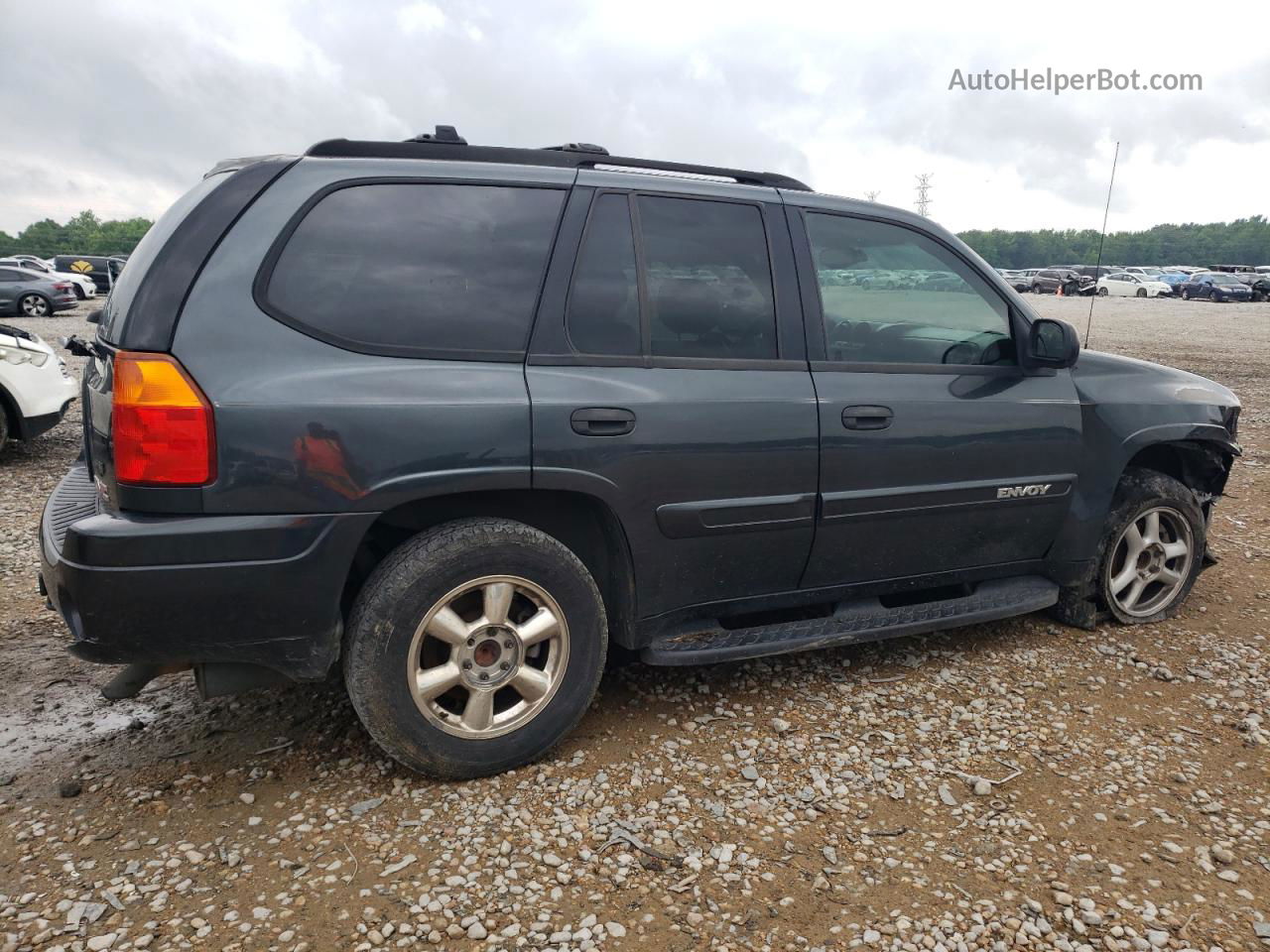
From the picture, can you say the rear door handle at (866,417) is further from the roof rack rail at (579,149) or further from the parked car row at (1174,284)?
the parked car row at (1174,284)

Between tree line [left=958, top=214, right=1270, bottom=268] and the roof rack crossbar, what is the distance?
89.7m

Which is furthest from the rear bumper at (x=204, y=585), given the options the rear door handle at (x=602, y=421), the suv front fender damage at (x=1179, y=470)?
the suv front fender damage at (x=1179, y=470)

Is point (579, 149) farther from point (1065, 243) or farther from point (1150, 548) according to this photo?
point (1065, 243)

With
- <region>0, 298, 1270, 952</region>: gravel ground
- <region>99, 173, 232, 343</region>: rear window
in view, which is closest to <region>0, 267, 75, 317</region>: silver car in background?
<region>0, 298, 1270, 952</region>: gravel ground

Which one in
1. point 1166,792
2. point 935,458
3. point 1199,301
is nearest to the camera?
point 1166,792

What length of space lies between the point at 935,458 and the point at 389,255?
6.86 feet

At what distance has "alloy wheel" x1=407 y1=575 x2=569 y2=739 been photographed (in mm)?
2834

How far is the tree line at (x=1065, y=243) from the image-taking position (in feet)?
193

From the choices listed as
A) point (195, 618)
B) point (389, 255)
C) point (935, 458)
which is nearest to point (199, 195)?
point (389, 255)

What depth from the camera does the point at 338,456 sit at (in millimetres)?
2613

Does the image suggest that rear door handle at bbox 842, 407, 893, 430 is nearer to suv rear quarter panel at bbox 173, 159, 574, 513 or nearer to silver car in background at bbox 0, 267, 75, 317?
suv rear quarter panel at bbox 173, 159, 574, 513

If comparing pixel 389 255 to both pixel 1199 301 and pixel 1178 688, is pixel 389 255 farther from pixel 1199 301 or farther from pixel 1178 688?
pixel 1199 301

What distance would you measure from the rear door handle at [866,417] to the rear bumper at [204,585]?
5.53ft

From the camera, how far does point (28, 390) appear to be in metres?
7.20
